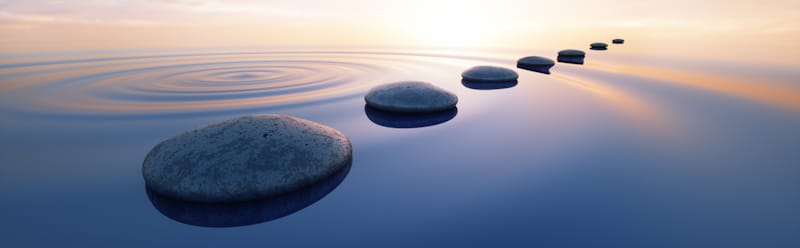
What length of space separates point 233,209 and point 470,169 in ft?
8.30

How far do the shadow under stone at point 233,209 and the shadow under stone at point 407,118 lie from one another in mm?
2516

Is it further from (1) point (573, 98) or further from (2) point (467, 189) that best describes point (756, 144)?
(2) point (467, 189)

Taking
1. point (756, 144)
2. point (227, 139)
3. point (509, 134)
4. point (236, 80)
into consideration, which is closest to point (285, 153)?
point (227, 139)

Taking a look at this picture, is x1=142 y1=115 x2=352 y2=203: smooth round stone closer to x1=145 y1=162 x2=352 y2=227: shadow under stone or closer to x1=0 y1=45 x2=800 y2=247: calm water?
x1=145 y1=162 x2=352 y2=227: shadow under stone

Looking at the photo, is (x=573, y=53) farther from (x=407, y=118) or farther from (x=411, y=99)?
(x=407, y=118)

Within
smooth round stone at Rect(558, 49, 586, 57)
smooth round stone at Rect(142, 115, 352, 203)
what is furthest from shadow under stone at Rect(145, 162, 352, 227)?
smooth round stone at Rect(558, 49, 586, 57)

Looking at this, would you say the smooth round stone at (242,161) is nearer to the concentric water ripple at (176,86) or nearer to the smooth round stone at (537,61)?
the concentric water ripple at (176,86)

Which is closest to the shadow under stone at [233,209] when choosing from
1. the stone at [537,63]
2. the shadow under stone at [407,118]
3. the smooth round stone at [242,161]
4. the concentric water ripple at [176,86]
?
the smooth round stone at [242,161]

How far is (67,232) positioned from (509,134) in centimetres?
513

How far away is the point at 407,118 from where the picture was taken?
5.99 metres

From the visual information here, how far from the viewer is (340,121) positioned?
593cm

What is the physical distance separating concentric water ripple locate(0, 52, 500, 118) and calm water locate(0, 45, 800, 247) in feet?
0.31

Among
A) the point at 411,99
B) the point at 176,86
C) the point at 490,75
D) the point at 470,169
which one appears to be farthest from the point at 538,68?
the point at 176,86

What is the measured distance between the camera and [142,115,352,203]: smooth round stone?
3115 mm
